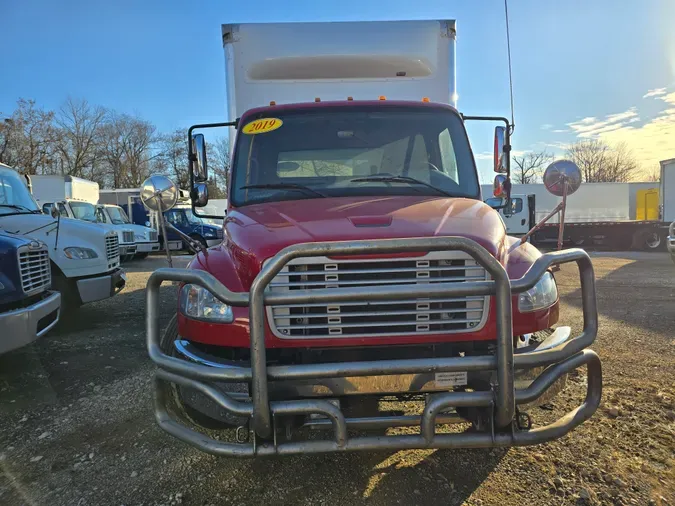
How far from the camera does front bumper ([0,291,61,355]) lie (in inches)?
150

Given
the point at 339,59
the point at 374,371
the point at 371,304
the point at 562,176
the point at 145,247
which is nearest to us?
the point at 374,371

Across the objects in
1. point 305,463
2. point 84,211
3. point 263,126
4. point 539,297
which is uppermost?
point 263,126

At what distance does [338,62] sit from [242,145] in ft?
6.92

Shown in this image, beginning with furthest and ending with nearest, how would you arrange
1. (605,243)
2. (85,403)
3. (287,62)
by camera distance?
(605,243)
(287,62)
(85,403)

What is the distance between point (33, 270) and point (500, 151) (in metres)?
4.61

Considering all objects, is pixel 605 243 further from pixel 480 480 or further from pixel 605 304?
pixel 480 480

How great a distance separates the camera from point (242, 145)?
11.9 feet

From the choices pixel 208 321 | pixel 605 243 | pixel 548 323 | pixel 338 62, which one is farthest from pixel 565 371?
pixel 605 243

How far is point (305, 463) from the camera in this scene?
9.82ft

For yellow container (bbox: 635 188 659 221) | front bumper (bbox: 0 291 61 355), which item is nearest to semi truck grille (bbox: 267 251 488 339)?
front bumper (bbox: 0 291 61 355)

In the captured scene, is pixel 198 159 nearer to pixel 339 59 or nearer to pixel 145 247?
pixel 339 59

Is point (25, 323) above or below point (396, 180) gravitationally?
below

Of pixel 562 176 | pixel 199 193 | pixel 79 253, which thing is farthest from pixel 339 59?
pixel 79 253

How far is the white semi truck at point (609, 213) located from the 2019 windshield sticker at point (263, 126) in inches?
556
